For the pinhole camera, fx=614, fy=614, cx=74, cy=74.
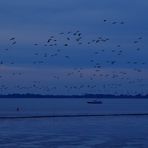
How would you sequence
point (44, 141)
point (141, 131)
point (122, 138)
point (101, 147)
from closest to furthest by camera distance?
point (101, 147) < point (44, 141) < point (122, 138) < point (141, 131)

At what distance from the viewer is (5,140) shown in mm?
44750

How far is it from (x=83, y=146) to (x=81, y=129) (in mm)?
16128

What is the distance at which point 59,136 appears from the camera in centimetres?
4878

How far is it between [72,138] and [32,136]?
133 inches

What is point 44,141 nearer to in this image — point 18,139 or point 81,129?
point 18,139

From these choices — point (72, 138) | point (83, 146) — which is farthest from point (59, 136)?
point (83, 146)

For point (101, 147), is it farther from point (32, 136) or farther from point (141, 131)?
point (141, 131)

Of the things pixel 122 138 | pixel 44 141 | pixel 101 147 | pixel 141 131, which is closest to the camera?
pixel 101 147

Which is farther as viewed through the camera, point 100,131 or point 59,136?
point 100,131

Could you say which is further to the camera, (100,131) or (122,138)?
(100,131)

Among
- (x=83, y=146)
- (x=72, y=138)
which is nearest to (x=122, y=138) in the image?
(x=72, y=138)

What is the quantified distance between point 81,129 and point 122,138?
10.3 metres

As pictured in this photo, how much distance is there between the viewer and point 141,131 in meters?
53.7

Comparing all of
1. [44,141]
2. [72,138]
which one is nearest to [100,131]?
[72,138]
